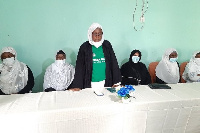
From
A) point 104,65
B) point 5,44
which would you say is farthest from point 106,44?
point 5,44

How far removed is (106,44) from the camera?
98.1 inches

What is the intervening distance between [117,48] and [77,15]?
1.11 meters

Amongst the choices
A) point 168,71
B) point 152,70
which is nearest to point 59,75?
point 152,70

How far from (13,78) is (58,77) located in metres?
0.76

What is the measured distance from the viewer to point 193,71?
354cm

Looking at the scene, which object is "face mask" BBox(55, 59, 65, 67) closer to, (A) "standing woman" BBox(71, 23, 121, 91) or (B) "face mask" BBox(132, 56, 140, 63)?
(A) "standing woman" BBox(71, 23, 121, 91)

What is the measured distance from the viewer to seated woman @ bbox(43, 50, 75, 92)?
3.09 metres

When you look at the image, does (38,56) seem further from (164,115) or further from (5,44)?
(164,115)

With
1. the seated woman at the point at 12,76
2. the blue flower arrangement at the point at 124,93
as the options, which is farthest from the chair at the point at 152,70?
the seated woman at the point at 12,76

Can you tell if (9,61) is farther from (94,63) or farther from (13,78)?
(94,63)

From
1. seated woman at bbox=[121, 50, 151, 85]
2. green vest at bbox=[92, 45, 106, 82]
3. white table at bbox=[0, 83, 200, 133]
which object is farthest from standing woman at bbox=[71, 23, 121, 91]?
seated woman at bbox=[121, 50, 151, 85]

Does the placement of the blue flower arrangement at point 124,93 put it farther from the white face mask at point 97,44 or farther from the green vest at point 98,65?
the white face mask at point 97,44

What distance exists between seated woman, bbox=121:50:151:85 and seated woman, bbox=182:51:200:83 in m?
0.89

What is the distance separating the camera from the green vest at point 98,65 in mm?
2434
